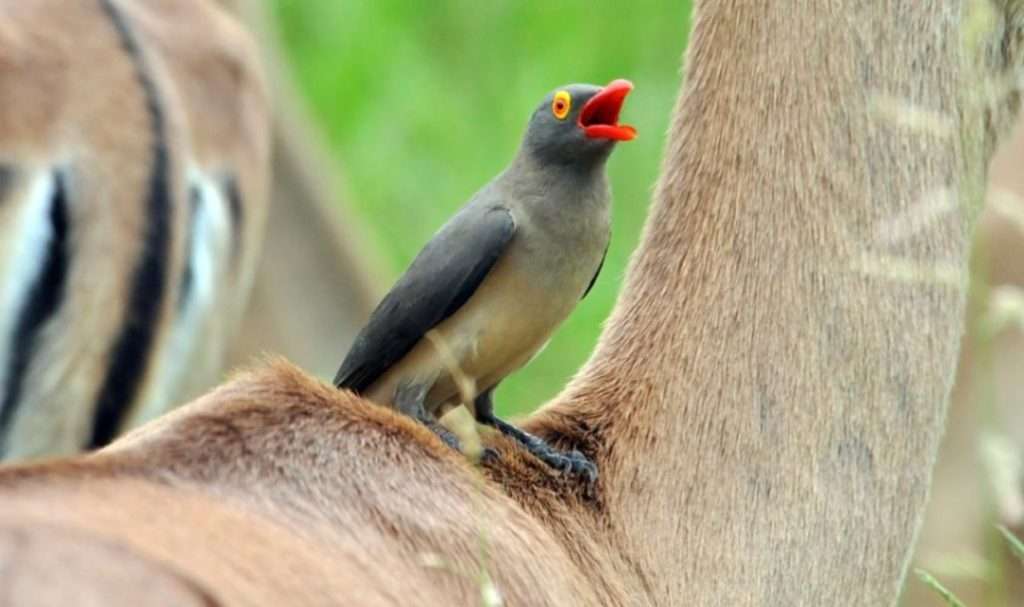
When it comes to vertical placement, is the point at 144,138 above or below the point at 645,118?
above

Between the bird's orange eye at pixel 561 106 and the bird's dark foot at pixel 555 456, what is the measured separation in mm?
369

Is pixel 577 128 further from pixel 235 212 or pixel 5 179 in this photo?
pixel 235 212

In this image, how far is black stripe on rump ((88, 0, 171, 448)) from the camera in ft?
12.8

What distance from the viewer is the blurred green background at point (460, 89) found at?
25.9 feet

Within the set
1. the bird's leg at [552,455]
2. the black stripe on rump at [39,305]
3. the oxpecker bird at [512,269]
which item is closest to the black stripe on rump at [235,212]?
the black stripe on rump at [39,305]

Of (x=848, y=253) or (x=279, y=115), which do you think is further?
(x=279, y=115)

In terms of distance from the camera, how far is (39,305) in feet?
12.5

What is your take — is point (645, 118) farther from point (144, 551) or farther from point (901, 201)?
point (144, 551)

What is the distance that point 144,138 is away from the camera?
4.00m

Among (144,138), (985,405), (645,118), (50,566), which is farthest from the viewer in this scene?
(645,118)

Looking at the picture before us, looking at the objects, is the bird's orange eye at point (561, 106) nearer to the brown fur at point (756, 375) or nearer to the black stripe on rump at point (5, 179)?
the brown fur at point (756, 375)

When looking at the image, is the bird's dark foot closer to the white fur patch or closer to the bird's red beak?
the bird's red beak

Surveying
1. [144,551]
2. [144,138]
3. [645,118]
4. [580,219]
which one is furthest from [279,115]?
[144,551]

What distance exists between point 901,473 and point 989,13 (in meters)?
0.56
